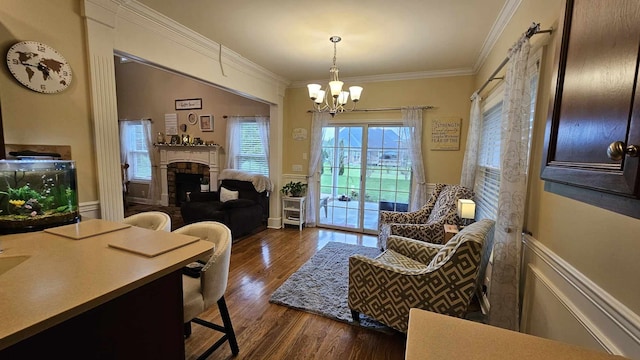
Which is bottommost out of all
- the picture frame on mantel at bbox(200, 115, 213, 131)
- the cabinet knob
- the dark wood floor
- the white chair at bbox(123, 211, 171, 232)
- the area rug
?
the dark wood floor

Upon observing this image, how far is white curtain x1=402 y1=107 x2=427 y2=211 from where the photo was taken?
422cm

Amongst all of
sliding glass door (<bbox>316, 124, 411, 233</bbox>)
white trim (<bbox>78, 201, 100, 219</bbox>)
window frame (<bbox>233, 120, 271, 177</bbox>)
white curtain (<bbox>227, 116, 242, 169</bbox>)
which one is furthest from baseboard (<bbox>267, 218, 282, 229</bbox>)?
white trim (<bbox>78, 201, 100, 219</bbox>)

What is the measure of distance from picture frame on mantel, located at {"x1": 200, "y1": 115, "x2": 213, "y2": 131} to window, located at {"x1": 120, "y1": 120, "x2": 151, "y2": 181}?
67.4 inches

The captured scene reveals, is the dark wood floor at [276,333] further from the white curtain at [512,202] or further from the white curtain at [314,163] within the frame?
the white curtain at [314,163]

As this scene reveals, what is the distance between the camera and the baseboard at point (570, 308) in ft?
3.02

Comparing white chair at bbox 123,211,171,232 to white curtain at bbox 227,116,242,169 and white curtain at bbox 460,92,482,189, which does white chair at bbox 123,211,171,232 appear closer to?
white curtain at bbox 460,92,482,189

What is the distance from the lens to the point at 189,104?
19.6ft

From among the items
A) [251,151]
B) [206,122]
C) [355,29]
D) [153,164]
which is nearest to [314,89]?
[355,29]

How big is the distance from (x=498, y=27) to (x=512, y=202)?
1.87 m

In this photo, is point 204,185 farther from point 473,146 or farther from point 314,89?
point 473,146

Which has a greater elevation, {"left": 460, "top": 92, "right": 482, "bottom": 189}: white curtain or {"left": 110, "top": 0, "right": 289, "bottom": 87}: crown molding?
{"left": 110, "top": 0, "right": 289, "bottom": 87}: crown molding

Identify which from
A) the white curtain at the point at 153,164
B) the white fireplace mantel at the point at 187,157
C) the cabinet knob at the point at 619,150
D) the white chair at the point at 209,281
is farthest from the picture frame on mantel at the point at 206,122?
the cabinet knob at the point at 619,150

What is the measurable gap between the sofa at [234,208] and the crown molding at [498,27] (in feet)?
12.5

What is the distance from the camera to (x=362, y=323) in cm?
229
